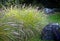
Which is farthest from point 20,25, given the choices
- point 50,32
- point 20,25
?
point 50,32

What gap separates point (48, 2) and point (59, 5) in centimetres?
71

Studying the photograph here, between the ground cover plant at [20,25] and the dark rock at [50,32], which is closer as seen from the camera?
the ground cover plant at [20,25]

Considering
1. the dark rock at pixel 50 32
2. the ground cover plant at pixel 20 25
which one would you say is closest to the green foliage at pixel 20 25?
the ground cover plant at pixel 20 25

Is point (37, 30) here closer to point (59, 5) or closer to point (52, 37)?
point (52, 37)

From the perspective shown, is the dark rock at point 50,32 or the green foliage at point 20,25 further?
the dark rock at point 50,32

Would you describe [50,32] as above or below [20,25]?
below

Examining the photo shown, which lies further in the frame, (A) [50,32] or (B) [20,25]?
(A) [50,32]

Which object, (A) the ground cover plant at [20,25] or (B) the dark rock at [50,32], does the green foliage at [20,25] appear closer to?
(A) the ground cover plant at [20,25]

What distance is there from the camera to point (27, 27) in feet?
21.7

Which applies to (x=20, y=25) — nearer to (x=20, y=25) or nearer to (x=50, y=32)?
(x=20, y=25)

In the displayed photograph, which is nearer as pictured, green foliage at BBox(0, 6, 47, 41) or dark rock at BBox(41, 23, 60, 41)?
green foliage at BBox(0, 6, 47, 41)

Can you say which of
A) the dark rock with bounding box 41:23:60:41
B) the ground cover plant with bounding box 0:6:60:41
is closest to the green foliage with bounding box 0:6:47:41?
the ground cover plant with bounding box 0:6:60:41

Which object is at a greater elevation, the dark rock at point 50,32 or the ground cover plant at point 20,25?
the ground cover plant at point 20,25

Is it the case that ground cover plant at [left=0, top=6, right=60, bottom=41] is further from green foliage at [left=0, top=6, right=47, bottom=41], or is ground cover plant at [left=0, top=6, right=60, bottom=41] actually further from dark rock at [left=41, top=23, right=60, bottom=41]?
dark rock at [left=41, top=23, right=60, bottom=41]
